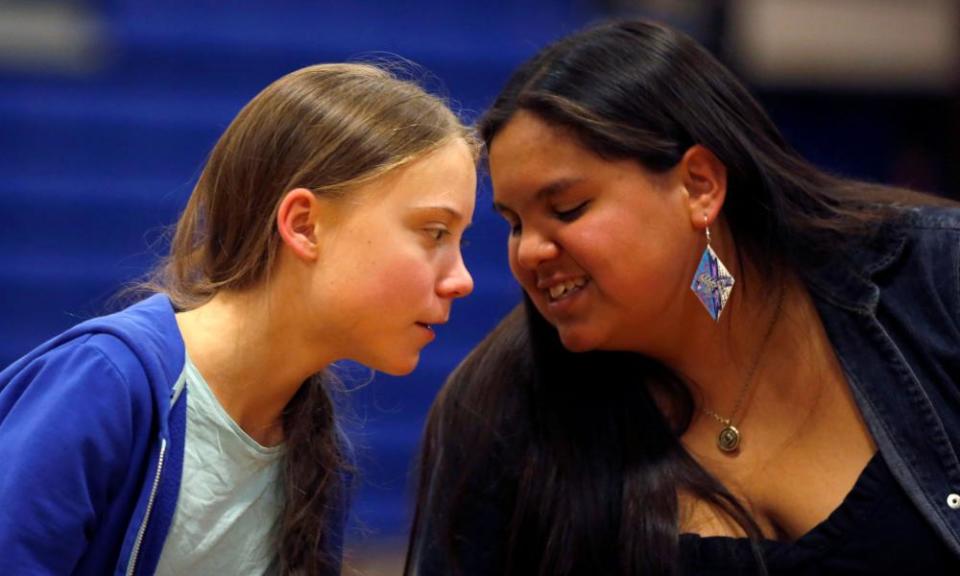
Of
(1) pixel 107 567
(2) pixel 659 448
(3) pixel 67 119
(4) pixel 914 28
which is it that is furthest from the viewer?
(4) pixel 914 28

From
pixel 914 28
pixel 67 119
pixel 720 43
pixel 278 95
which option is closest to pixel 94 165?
pixel 67 119

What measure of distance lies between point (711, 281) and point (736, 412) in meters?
0.22

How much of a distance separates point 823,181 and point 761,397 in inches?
13.3

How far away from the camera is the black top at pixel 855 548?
175 centimetres

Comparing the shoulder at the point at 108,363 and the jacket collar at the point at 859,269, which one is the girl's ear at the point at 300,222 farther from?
the jacket collar at the point at 859,269

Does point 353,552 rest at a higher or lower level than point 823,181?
lower

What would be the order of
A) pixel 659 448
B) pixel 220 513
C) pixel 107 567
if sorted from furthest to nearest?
1. pixel 659 448
2. pixel 220 513
3. pixel 107 567

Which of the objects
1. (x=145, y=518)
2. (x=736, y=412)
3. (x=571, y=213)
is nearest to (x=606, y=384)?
(x=736, y=412)

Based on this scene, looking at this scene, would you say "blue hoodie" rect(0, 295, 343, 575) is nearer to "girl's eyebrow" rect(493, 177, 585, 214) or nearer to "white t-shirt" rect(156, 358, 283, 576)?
"white t-shirt" rect(156, 358, 283, 576)

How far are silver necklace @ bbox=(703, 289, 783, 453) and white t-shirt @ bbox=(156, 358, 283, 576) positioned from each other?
646 mm

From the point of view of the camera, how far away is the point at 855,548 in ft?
5.74

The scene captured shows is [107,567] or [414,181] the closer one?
[107,567]

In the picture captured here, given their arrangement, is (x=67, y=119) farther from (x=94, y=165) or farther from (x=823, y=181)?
(x=823, y=181)

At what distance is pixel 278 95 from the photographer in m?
1.68
